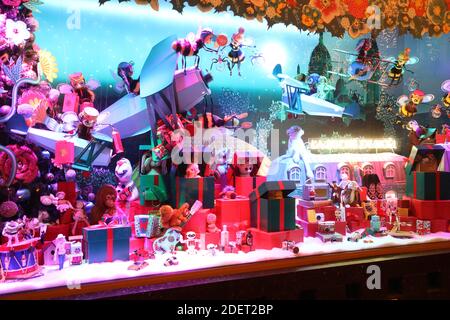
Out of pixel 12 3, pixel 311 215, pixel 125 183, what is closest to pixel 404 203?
pixel 311 215

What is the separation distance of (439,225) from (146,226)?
2061 millimetres

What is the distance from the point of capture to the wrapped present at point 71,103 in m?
2.26

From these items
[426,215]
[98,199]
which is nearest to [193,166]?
[98,199]

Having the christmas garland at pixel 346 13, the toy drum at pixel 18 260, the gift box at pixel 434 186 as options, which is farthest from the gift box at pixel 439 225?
the toy drum at pixel 18 260

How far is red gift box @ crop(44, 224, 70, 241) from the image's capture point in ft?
7.04

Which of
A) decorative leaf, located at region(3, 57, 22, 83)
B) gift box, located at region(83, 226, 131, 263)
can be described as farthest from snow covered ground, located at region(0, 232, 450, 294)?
decorative leaf, located at region(3, 57, 22, 83)

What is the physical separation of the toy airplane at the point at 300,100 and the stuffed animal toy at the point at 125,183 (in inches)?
46.7

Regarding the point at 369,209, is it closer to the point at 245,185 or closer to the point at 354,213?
the point at 354,213

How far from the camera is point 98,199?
228cm

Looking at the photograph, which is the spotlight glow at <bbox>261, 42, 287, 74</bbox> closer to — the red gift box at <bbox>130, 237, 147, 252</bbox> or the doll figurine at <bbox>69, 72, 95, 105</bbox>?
the doll figurine at <bbox>69, 72, 95, 105</bbox>

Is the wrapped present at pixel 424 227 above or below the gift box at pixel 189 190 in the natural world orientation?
below

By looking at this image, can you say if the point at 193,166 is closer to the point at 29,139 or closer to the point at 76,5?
the point at 29,139

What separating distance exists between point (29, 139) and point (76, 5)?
0.79 meters

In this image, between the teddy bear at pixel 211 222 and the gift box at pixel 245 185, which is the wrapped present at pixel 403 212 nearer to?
the gift box at pixel 245 185
